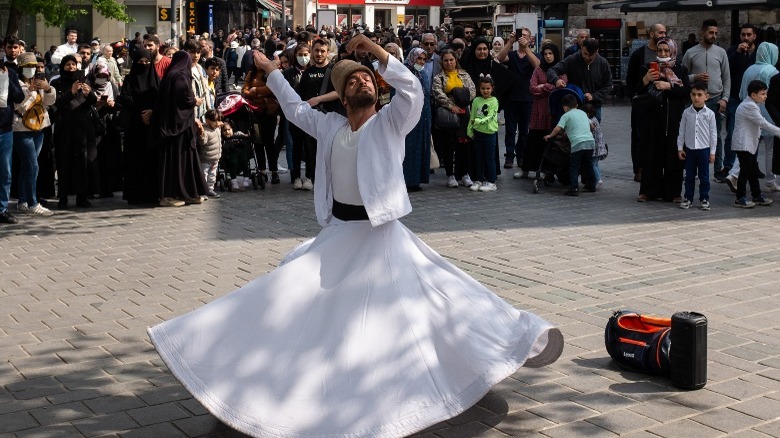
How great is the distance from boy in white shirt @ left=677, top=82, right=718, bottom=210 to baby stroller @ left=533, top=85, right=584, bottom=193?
5.46ft

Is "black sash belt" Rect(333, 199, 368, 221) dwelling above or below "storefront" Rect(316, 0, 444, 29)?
below

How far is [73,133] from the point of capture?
13.8 m

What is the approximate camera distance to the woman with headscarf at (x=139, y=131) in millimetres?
14000

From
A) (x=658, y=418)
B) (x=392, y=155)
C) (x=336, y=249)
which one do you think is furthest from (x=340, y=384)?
(x=658, y=418)

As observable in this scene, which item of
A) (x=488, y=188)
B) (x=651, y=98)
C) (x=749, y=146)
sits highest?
(x=651, y=98)

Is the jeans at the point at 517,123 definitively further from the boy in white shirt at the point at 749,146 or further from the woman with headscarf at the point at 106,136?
the woman with headscarf at the point at 106,136

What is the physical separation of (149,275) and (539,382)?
4.31 m

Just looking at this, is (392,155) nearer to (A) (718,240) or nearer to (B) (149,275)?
(B) (149,275)

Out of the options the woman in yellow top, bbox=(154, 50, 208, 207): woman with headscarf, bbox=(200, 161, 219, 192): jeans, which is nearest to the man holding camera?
the woman in yellow top

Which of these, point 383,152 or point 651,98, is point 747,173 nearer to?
point 651,98

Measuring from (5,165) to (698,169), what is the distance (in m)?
7.43

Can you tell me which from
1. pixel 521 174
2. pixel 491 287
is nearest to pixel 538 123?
pixel 521 174

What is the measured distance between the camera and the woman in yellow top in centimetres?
1504

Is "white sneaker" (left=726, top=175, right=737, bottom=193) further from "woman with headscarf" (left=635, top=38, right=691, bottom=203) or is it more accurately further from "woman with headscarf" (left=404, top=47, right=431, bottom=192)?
"woman with headscarf" (left=404, top=47, right=431, bottom=192)
